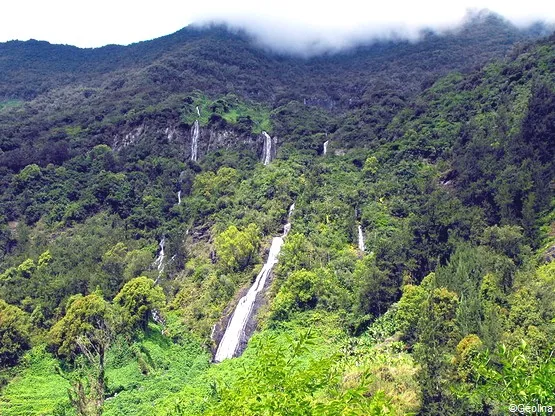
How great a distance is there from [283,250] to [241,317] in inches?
291

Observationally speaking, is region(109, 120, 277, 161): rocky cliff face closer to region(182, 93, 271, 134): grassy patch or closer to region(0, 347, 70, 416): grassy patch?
region(182, 93, 271, 134): grassy patch

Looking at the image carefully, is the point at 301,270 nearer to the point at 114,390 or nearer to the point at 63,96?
the point at 114,390

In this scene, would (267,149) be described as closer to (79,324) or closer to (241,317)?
(241,317)

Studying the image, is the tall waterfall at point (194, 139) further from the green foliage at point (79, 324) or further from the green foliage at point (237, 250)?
the green foliage at point (79, 324)

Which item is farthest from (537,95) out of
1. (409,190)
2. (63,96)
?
(63,96)

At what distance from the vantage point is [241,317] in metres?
41.1

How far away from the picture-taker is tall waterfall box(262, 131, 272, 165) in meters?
78.1

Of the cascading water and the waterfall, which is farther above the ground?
the waterfall

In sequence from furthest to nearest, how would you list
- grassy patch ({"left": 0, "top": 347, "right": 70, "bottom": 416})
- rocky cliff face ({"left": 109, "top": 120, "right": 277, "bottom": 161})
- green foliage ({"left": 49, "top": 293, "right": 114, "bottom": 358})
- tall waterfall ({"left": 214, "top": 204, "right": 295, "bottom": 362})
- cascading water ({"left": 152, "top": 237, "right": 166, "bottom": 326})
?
rocky cliff face ({"left": 109, "top": 120, "right": 277, "bottom": 161}) → cascading water ({"left": 152, "top": 237, "right": 166, "bottom": 326}) → tall waterfall ({"left": 214, "top": 204, "right": 295, "bottom": 362}) → green foliage ({"left": 49, "top": 293, "right": 114, "bottom": 358}) → grassy patch ({"left": 0, "top": 347, "right": 70, "bottom": 416})

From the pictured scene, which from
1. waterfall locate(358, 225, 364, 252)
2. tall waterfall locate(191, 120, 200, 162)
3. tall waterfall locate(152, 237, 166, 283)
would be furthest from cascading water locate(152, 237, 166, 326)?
tall waterfall locate(191, 120, 200, 162)

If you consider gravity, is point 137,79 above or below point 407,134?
above

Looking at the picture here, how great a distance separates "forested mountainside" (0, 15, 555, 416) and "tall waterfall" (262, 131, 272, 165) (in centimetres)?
50

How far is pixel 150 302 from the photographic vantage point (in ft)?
128

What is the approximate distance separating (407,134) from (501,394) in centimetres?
6226
